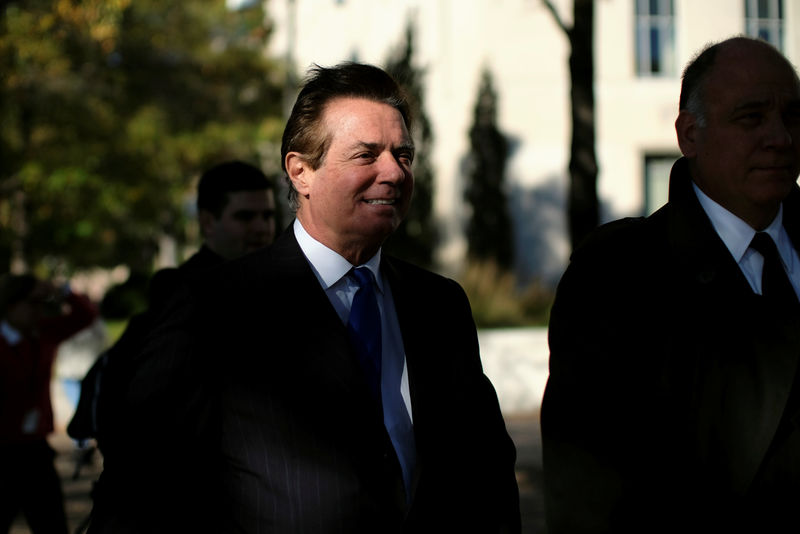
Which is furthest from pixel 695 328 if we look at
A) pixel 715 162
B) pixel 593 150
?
pixel 593 150

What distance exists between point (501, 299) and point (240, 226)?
40.6ft

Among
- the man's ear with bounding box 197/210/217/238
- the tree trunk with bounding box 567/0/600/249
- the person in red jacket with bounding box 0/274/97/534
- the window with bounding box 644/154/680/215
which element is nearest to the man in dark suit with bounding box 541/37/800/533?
the man's ear with bounding box 197/210/217/238

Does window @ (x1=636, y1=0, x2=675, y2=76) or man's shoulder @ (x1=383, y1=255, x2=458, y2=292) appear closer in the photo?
man's shoulder @ (x1=383, y1=255, x2=458, y2=292)

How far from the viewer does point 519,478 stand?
31.3 feet

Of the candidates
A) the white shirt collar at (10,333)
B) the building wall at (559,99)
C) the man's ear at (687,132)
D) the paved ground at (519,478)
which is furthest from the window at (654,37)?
the man's ear at (687,132)

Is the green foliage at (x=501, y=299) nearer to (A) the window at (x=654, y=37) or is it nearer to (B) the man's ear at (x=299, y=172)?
(A) the window at (x=654, y=37)

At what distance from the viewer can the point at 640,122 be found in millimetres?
19219

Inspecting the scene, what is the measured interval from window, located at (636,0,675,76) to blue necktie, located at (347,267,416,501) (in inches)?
684

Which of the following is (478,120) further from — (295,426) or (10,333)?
(295,426)

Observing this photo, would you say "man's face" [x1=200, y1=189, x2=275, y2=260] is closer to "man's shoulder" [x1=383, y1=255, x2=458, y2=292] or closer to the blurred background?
"man's shoulder" [x1=383, y1=255, x2=458, y2=292]

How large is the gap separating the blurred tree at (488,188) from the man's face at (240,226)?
1450cm

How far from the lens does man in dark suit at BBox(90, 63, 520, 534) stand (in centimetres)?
261

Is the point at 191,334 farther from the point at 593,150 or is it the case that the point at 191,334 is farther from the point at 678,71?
the point at 678,71

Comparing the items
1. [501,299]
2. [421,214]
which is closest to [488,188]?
[421,214]
